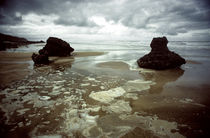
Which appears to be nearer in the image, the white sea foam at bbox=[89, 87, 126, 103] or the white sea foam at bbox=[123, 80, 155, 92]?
the white sea foam at bbox=[89, 87, 126, 103]

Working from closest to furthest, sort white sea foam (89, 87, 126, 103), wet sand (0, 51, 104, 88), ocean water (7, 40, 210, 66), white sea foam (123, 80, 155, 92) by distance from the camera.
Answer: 1. white sea foam (89, 87, 126, 103)
2. white sea foam (123, 80, 155, 92)
3. wet sand (0, 51, 104, 88)
4. ocean water (7, 40, 210, 66)

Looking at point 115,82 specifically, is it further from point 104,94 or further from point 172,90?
point 172,90

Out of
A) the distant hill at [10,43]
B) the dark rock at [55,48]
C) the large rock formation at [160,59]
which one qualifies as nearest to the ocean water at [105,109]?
the large rock formation at [160,59]

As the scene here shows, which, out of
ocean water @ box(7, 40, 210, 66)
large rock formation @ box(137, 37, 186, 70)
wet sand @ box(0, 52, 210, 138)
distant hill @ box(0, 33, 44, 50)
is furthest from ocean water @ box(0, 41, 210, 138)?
distant hill @ box(0, 33, 44, 50)

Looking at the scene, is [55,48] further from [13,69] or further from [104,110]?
[104,110]

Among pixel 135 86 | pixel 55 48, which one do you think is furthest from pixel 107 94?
pixel 55 48

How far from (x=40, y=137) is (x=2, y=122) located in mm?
1721

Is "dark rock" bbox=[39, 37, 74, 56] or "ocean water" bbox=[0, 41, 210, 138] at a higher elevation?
"dark rock" bbox=[39, 37, 74, 56]

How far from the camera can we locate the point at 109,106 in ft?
16.6

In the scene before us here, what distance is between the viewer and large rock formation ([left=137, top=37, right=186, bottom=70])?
11734 millimetres

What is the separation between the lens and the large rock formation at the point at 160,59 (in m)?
11.7

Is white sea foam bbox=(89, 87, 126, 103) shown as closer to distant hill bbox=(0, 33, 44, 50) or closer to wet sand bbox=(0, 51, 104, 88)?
wet sand bbox=(0, 51, 104, 88)

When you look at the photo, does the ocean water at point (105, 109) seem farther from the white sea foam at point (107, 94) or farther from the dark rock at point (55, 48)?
the dark rock at point (55, 48)

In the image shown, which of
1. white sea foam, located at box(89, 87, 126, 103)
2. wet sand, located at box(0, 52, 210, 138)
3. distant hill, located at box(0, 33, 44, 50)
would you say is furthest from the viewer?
distant hill, located at box(0, 33, 44, 50)
